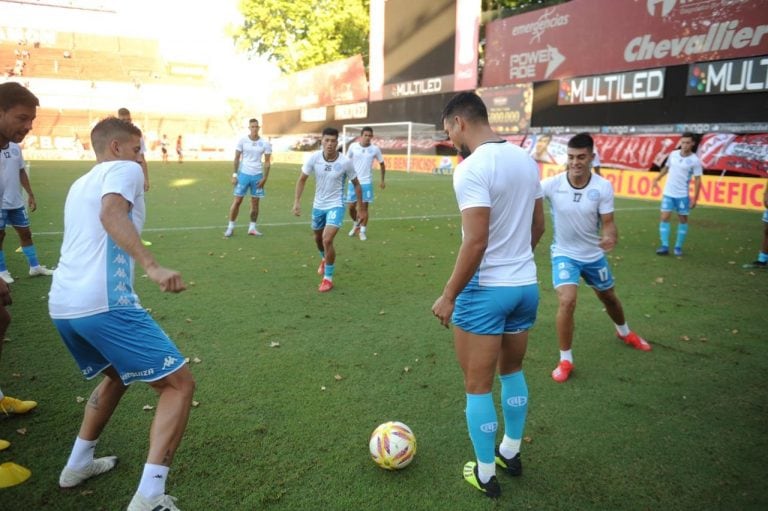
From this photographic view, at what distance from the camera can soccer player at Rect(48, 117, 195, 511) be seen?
2.70m

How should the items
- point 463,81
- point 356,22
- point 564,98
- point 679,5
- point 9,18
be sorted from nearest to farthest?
point 679,5, point 564,98, point 463,81, point 356,22, point 9,18

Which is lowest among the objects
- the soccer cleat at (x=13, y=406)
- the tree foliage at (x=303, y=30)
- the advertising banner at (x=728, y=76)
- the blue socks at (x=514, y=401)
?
the soccer cleat at (x=13, y=406)

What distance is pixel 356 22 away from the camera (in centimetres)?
4288

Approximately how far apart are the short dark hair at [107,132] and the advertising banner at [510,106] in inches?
965

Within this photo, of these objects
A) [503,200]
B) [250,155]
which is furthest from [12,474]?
[250,155]

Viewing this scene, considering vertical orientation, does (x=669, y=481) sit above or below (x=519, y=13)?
below

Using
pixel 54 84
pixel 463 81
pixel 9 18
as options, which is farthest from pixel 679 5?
pixel 9 18

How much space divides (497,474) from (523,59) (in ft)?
83.5

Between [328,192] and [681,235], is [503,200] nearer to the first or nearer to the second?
[328,192]

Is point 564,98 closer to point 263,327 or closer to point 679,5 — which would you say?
point 679,5

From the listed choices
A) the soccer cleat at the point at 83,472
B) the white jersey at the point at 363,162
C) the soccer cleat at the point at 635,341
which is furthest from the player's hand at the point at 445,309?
the white jersey at the point at 363,162

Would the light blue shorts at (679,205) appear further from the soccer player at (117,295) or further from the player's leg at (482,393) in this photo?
the soccer player at (117,295)

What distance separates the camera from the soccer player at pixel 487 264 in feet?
9.18

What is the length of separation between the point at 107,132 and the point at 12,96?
113 cm
